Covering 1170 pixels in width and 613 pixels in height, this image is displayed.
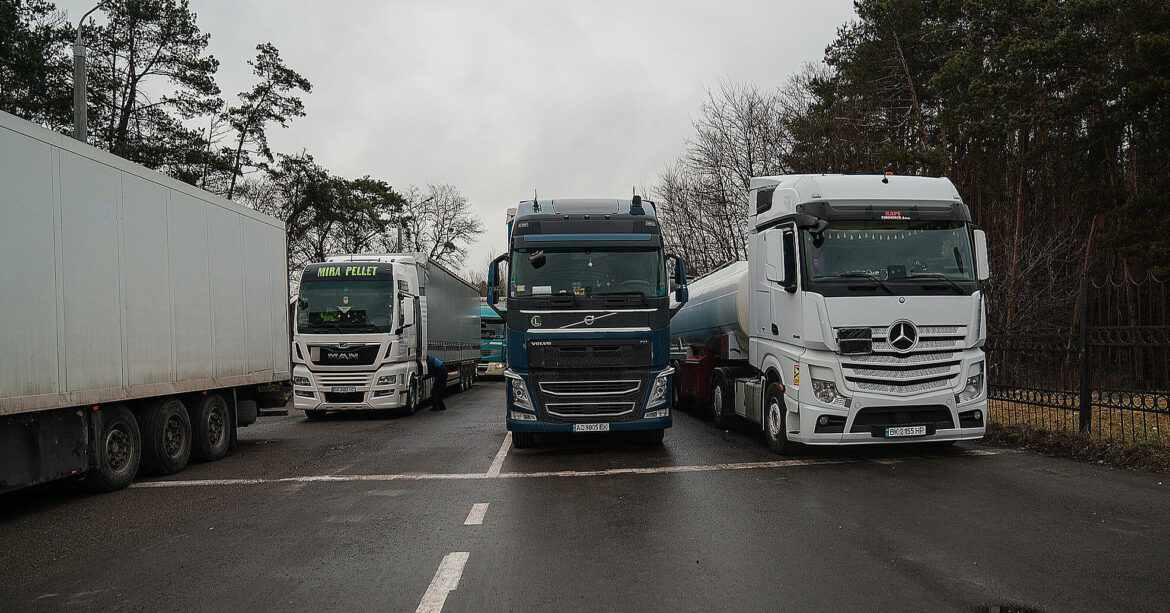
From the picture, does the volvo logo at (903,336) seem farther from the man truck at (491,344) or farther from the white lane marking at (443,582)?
the man truck at (491,344)

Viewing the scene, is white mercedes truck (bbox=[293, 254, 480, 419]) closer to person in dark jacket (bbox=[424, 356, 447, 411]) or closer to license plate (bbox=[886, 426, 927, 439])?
person in dark jacket (bbox=[424, 356, 447, 411])

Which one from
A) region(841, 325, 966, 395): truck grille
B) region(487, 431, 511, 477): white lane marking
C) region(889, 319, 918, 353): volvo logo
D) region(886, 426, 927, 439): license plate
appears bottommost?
region(487, 431, 511, 477): white lane marking

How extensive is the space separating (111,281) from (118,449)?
193 cm

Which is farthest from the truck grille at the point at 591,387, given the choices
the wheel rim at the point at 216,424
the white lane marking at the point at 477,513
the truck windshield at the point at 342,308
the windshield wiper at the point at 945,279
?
the truck windshield at the point at 342,308

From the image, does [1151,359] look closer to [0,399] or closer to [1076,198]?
[0,399]

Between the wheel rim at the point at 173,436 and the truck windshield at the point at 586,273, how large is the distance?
4542mm

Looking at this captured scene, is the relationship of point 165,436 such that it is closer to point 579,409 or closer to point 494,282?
point 494,282

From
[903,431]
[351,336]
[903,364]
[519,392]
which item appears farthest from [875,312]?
[351,336]

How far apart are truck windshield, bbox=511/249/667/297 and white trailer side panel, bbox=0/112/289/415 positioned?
4.02 m

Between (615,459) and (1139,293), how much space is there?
22.1 metres

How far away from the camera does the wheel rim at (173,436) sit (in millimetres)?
10070

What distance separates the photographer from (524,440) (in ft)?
38.5

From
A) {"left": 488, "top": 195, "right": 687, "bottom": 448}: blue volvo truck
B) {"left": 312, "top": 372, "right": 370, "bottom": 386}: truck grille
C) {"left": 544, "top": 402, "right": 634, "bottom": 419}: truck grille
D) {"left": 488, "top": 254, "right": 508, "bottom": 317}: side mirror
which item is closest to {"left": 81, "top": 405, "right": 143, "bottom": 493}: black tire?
{"left": 488, "top": 195, "right": 687, "bottom": 448}: blue volvo truck

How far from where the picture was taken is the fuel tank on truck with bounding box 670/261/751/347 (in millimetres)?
13359
